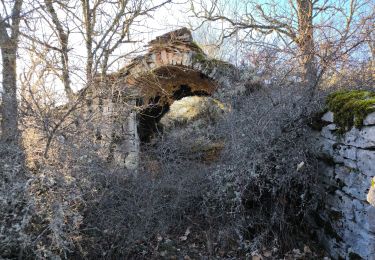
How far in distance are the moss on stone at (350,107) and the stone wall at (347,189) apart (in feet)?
0.23

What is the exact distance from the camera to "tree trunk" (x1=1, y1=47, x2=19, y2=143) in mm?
4961

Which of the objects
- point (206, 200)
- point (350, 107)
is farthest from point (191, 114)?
point (350, 107)

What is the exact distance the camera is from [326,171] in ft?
12.5

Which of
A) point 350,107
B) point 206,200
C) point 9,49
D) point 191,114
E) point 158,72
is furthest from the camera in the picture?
point 191,114

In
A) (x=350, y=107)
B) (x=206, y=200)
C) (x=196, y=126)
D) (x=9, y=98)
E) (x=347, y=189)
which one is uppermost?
(x=9, y=98)

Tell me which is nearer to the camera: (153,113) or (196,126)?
(153,113)

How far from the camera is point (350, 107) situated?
328 centimetres

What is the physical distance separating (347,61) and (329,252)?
111 inches

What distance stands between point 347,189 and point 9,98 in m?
5.10

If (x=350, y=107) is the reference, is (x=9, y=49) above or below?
above

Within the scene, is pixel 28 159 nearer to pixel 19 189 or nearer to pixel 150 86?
pixel 19 189

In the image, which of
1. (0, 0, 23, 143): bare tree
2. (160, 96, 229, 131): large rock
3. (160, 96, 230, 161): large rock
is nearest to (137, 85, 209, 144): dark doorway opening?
(160, 96, 230, 161): large rock

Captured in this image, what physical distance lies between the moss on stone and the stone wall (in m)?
0.07

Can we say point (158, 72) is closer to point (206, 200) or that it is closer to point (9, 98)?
point (9, 98)
